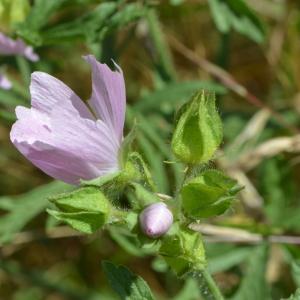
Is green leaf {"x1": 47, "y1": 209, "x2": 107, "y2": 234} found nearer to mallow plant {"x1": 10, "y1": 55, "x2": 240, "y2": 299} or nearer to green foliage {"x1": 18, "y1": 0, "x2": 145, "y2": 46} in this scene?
mallow plant {"x1": 10, "y1": 55, "x2": 240, "y2": 299}

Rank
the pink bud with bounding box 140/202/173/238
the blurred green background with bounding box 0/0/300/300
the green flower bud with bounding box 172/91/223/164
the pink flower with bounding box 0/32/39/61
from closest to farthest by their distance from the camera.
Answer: the pink bud with bounding box 140/202/173/238 → the green flower bud with bounding box 172/91/223/164 → the pink flower with bounding box 0/32/39/61 → the blurred green background with bounding box 0/0/300/300

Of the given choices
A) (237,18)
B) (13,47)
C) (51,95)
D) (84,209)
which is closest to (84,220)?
(84,209)

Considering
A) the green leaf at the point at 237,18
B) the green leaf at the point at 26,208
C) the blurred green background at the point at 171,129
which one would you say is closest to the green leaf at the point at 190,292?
the blurred green background at the point at 171,129

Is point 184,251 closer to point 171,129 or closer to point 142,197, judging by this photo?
point 142,197

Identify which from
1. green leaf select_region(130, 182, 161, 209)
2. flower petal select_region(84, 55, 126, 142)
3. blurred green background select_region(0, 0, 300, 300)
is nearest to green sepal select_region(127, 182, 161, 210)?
green leaf select_region(130, 182, 161, 209)

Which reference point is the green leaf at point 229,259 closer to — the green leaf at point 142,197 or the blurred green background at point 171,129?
the blurred green background at point 171,129
